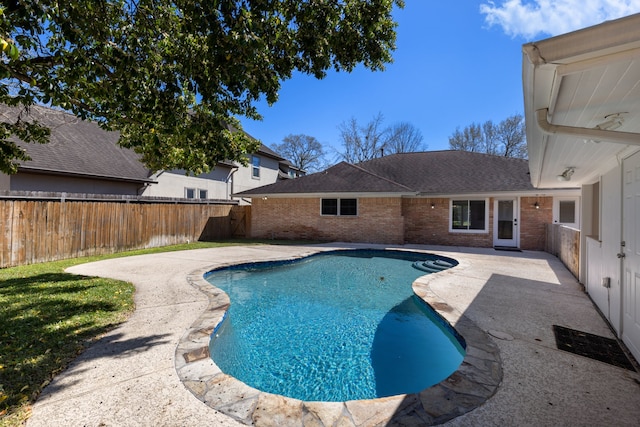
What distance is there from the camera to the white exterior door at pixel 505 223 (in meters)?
13.2

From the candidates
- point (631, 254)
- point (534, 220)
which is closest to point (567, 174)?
point (631, 254)

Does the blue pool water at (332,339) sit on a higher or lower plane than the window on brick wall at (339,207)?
lower

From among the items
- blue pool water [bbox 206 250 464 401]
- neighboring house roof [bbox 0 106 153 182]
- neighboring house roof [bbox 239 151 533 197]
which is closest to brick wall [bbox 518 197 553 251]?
neighboring house roof [bbox 239 151 533 197]

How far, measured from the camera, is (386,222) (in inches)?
573

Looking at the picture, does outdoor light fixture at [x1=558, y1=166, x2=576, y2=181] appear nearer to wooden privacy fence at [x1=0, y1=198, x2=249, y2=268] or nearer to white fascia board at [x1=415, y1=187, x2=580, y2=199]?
white fascia board at [x1=415, y1=187, x2=580, y2=199]

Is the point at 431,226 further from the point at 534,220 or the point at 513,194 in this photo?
the point at 534,220

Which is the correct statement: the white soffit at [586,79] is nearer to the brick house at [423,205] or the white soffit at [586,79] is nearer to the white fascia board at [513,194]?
the white fascia board at [513,194]

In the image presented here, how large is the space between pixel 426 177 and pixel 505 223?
447cm

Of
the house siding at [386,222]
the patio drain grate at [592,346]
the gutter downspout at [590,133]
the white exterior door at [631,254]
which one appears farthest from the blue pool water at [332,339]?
the house siding at [386,222]

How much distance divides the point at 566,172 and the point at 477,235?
8.95 metres

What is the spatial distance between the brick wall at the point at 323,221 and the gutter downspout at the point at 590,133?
12.0 metres

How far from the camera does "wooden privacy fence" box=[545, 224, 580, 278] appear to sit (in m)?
7.46

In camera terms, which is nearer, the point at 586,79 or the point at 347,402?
the point at 586,79

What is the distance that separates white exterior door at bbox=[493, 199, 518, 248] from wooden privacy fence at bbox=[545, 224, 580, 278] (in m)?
1.26
